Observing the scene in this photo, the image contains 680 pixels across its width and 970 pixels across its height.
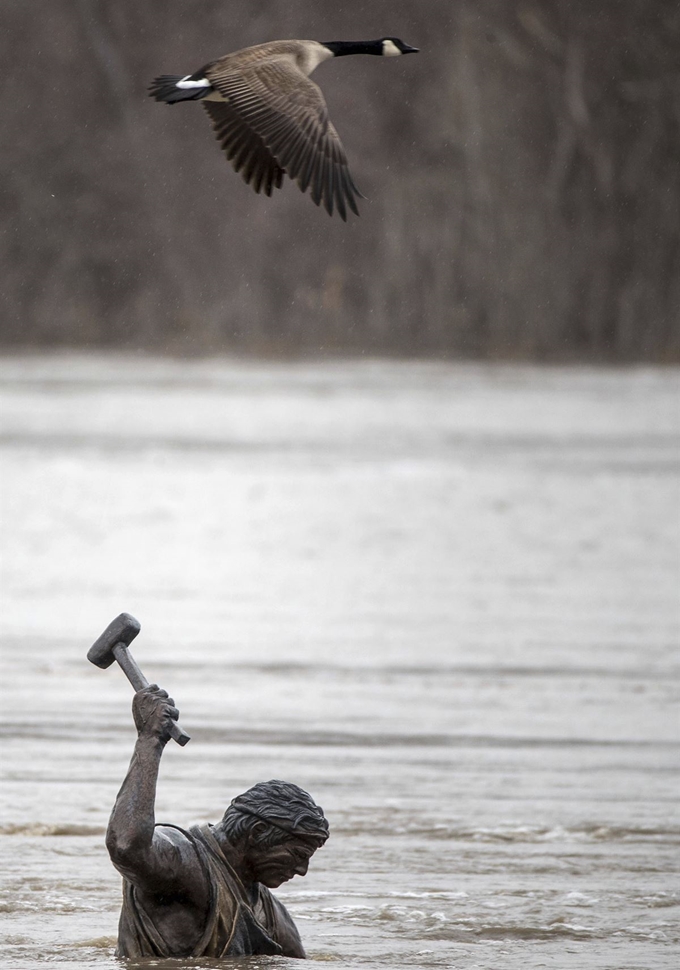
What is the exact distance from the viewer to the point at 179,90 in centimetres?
768

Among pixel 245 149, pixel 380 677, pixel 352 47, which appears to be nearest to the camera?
pixel 245 149

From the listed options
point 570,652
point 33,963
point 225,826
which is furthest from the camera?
point 570,652

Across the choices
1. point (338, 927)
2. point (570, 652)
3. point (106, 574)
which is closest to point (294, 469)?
point (106, 574)

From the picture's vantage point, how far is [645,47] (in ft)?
151

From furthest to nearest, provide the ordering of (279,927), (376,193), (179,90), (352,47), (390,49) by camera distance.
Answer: (376,193) → (390,49) → (352,47) → (179,90) → (279,927)

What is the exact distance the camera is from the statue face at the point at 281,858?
205 inches

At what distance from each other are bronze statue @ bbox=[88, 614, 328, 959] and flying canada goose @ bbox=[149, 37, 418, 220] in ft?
8.64

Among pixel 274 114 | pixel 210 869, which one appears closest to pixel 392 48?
pixel 274 114

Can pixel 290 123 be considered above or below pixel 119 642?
above

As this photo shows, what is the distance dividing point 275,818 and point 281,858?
92 mm

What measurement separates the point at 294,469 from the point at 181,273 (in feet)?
118

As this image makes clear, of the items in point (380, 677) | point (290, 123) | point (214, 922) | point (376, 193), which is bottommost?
point (376, 193)

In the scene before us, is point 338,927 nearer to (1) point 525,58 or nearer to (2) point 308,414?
(2) point 308,414

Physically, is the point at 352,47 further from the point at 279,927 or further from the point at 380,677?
the point at 279,927
